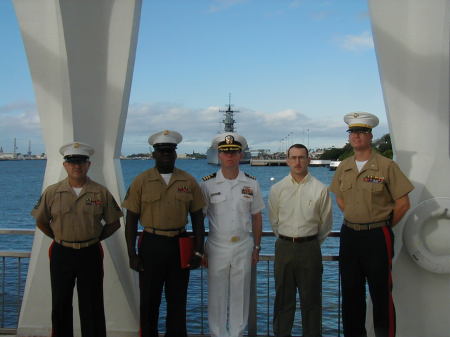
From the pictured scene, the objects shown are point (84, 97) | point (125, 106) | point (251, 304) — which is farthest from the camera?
point (125, 106)

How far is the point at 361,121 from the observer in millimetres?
3248

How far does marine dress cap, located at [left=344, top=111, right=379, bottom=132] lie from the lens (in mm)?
3244

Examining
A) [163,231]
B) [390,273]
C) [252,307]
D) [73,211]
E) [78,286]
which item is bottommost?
[252,307]

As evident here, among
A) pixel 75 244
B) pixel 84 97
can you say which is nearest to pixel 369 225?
pixel 75 244

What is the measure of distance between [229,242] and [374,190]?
3.20 ft

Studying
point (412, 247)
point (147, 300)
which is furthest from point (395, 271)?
point (147, 300)

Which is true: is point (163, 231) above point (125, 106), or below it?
below

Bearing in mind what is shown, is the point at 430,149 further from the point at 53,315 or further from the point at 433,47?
the point at 53,315

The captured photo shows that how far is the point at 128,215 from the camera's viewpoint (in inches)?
124

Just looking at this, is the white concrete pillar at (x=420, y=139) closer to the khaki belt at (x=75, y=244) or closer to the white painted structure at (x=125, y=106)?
the white painted structure at (x=125, y=106)

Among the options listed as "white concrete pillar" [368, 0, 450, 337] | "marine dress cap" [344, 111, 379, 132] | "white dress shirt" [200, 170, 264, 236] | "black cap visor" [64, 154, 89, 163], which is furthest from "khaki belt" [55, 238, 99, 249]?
"white concrete pillar" [368, 0, 450, 337]

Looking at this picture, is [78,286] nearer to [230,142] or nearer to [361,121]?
[230,142]

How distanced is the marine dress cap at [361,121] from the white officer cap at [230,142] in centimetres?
71

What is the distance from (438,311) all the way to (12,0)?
3.91m
